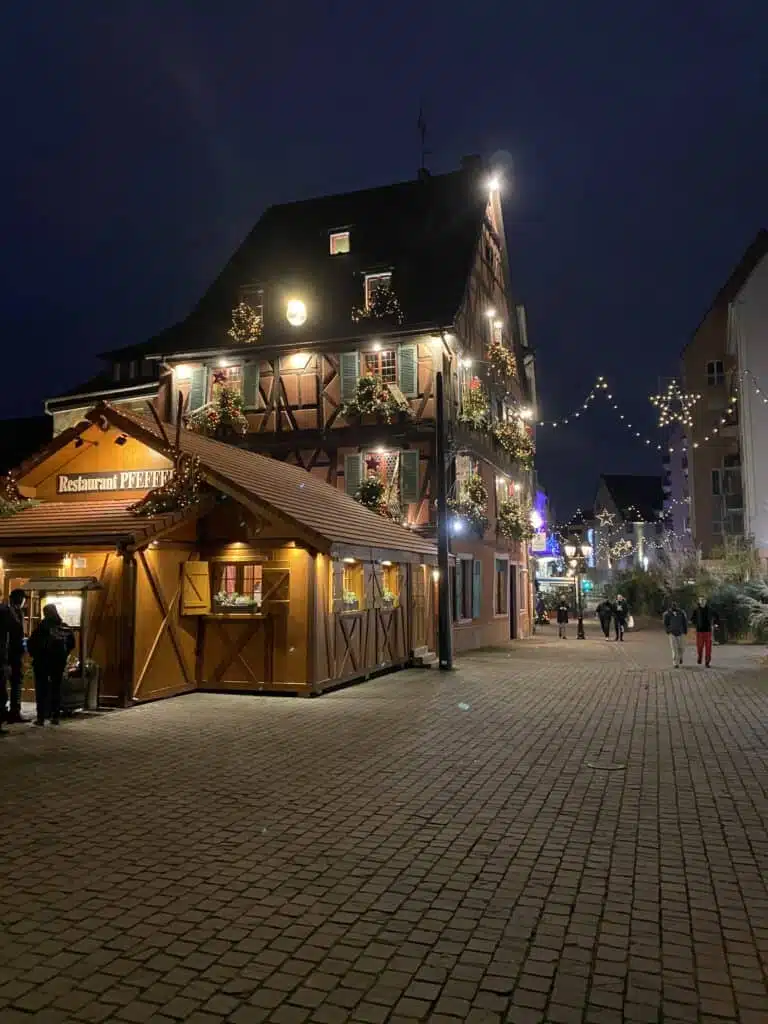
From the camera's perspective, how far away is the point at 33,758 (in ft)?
30.0

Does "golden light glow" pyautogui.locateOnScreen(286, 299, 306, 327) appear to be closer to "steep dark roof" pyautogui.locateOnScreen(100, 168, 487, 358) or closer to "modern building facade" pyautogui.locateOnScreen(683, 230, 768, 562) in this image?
"steep dark roof" pyautogui.locateOnScreen(100, 168, 487, 358)

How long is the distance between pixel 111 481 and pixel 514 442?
55.2ft

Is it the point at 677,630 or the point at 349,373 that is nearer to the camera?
the point at 677,630

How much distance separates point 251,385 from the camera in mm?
25906

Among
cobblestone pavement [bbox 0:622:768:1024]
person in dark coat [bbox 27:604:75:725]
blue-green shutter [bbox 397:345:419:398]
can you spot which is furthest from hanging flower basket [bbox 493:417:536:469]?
person in dark coat [bbox 27:604:75:725]

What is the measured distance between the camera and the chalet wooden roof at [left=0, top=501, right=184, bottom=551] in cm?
1330

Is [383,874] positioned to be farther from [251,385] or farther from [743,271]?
[743,271]

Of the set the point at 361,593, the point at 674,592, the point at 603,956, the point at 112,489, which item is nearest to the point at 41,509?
the point at 112,489

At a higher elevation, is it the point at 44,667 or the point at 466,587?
the point at 466,587

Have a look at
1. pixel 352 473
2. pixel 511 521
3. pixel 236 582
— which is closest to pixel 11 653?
pixel 236 582

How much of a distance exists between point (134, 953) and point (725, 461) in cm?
4706

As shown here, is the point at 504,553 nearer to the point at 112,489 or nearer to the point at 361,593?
the point at 361,593

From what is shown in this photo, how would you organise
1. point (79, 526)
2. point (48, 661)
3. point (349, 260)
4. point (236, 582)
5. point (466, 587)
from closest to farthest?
point (48, 661), point (79, 526), point (236, 582), point (466, 587), point (349, 260)

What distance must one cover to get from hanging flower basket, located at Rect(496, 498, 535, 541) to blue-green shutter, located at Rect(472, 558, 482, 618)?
2556 millimetres
